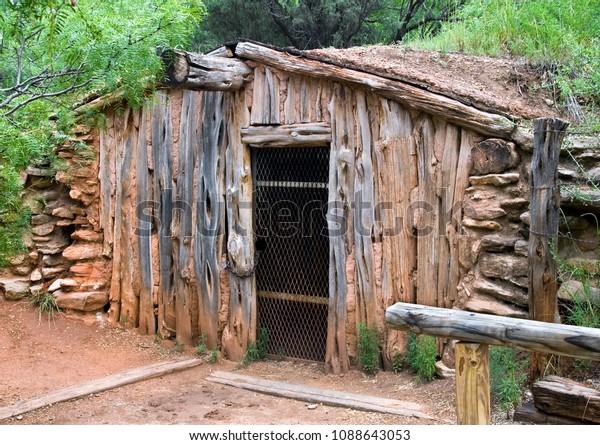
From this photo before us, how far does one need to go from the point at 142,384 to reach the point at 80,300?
6.31 feet

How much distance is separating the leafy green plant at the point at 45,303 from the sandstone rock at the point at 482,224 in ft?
15.9

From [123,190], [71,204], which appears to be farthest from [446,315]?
[71,204]

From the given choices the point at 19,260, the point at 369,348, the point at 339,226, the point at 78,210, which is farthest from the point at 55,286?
the point at 369,348

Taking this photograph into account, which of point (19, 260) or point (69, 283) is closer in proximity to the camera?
point (69, 283)

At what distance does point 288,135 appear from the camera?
7.17 m

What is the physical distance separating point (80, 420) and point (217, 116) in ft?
10.7

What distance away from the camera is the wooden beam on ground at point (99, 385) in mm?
6109

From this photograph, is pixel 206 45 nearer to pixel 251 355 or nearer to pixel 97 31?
pixel 251 355

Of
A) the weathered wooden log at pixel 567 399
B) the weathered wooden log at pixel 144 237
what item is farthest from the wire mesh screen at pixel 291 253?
the weathered wooden log at pixel 567 399

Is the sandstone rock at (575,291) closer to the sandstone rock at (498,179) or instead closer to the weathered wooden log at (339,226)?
the sandstone rock at (498,179)

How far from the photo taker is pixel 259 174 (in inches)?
298

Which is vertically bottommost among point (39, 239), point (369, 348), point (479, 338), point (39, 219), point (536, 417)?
point (536, 417)

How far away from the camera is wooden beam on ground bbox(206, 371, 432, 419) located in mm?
5871

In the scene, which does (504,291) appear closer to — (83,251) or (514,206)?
(514,206)
